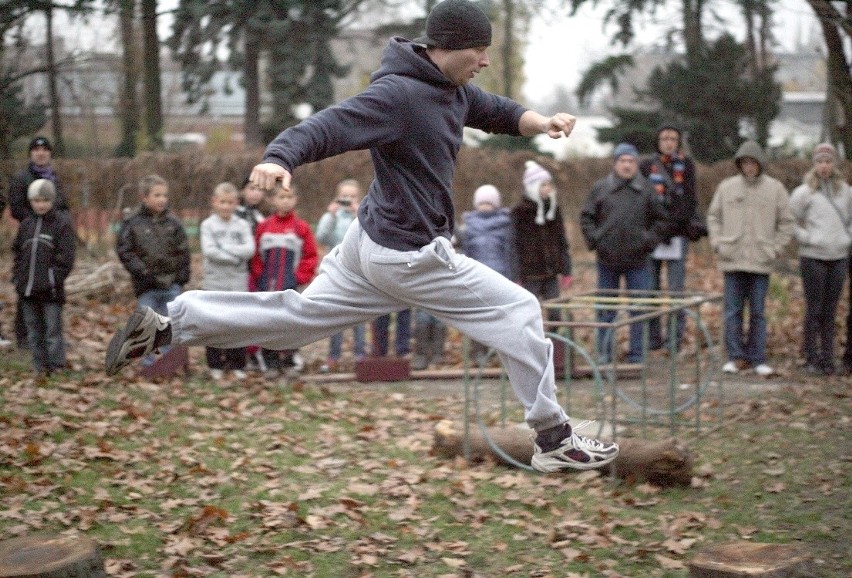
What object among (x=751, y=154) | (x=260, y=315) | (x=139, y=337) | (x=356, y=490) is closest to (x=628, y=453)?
(x=356, y=490)

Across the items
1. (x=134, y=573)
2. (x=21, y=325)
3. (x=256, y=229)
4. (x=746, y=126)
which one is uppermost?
(x=746, y=126)

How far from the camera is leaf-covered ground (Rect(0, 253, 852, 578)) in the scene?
6531 mm

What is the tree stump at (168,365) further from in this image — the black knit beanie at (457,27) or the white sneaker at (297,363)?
the black knit beanie at (457,27)

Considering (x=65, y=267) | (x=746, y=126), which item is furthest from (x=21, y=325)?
(x=746, y=126)

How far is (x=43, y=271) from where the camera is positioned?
9867 mm

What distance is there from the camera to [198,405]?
9375mm

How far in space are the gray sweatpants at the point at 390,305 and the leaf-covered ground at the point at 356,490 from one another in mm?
1646

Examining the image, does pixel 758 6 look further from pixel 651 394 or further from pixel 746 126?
pixel 746 126

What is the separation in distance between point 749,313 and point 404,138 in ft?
22.5

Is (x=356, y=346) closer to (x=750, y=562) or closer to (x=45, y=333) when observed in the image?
(x=45, y=333)

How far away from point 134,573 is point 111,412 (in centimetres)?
284

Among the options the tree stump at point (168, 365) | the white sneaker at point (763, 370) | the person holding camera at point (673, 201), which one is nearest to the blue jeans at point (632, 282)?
the person holding camera at point (673, 201)

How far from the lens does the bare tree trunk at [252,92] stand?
20.9m

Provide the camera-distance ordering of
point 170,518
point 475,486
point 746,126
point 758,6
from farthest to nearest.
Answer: point 746,126, point 758,6, point 475,486, point 170,518
